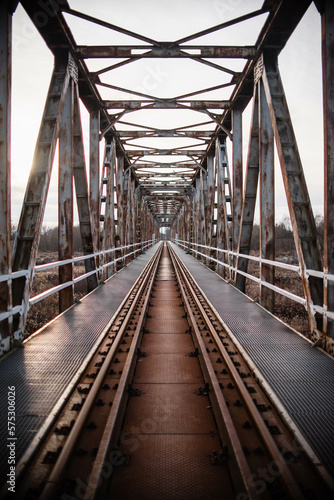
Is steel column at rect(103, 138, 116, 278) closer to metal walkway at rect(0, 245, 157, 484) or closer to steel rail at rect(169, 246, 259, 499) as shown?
metal walkway at rect(0, 245, 157, 484)

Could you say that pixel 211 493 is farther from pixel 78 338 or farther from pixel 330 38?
pixel 330 38

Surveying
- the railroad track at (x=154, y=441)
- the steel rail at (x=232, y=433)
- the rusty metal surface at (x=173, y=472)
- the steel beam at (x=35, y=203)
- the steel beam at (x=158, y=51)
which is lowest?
the rusty metal surface at (x=173, y=472)

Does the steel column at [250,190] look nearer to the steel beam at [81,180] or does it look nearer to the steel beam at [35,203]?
the steel beam at [81,180]

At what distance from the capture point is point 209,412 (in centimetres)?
266

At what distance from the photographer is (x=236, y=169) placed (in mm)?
8562

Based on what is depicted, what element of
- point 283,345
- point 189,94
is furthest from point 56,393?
point 189,94

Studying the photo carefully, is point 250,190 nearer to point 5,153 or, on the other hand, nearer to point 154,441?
point 5,153

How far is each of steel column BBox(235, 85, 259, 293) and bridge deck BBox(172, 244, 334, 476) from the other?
2179 mm

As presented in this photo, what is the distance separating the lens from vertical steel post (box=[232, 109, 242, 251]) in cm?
855

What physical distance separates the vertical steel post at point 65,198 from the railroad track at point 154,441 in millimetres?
2653

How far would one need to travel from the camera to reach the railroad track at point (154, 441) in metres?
1.73

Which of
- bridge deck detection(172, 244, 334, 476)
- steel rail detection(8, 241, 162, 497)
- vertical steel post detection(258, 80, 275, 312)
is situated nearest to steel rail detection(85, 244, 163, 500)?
steel rail detection(8, 241, 162, 497)

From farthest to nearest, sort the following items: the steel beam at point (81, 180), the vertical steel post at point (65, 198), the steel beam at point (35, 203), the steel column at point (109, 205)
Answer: the steel column at point (109, 205), the steel beam at point (81, 180), the vertical steel post at point (65, 198), the steel beam at point (35, 203)

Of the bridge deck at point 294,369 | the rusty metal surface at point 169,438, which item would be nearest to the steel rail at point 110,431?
the rusty metal surface at point 169,438
